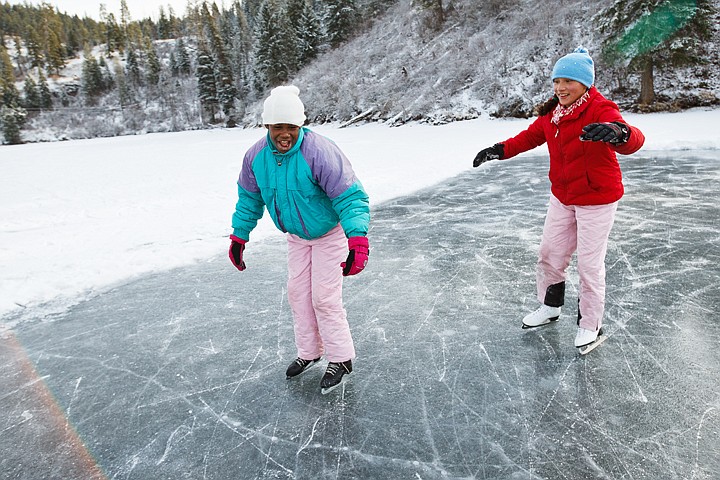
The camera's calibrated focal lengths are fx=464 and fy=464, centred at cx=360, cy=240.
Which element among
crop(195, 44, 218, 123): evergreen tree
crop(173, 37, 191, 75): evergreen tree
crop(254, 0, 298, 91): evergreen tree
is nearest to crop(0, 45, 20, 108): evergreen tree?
crop(173, 37, 191, 75): evergreen tree

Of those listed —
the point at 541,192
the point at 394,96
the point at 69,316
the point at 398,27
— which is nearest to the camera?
the point at 69,316

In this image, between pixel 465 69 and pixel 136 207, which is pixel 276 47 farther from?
pixel 136 207

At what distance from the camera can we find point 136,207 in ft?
24.8

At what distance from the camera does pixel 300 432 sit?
2160mm

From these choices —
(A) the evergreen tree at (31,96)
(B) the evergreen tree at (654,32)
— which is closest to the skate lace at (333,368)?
(B) the evergreen tree at (654,32)

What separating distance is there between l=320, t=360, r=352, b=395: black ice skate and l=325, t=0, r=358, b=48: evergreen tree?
43.2m

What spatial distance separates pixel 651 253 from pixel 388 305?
2521 millimetres

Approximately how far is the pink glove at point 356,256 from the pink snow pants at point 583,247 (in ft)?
4.21

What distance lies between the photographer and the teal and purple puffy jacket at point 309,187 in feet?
7.14

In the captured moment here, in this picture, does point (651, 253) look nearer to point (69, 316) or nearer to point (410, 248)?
point (410, 248)

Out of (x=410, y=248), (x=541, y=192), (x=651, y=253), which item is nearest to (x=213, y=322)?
(x=410, y=248)

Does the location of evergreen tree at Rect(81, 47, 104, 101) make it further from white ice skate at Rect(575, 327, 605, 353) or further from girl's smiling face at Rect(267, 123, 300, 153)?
white ice skate at Rect(575, 327, 605, 353)

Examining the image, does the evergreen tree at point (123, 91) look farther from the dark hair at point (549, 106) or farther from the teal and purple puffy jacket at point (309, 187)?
the dark hair at point (549, 106)

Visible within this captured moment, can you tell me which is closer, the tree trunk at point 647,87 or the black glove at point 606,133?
the black glove at point 606,133
